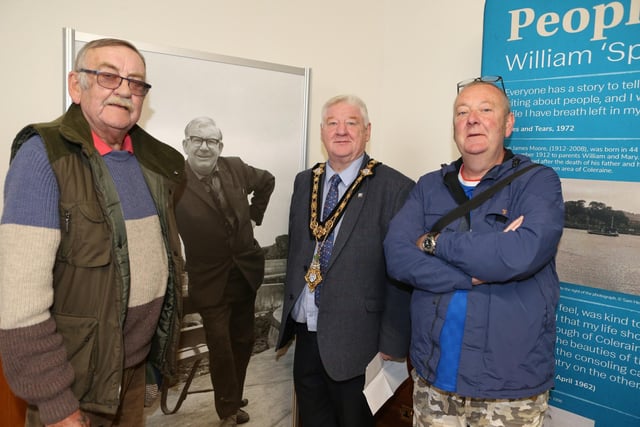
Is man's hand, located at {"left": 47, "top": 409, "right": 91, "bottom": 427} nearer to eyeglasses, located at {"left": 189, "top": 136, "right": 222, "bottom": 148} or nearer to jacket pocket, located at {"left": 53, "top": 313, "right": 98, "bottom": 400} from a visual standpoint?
jacket pocket, located at {"left": 53, "top": 313, "right": 98, "bottom": 400}

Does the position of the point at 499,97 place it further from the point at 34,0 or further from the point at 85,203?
the point at 34,0

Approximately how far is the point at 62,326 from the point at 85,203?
37 centimetres

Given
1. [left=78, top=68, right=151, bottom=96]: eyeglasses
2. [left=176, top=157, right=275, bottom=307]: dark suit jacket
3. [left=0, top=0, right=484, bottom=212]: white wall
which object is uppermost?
[left=0, top=0, right=484, bottom=212]: white wall

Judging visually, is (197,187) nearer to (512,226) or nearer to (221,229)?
(221,229)

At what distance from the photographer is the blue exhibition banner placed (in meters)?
1.76

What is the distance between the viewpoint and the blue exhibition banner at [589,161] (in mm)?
1756

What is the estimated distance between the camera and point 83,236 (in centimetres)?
136

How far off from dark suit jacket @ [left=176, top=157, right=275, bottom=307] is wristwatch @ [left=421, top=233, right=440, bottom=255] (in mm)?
940

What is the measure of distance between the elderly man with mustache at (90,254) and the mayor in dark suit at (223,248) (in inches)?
14.8

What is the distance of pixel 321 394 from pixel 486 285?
105 cm

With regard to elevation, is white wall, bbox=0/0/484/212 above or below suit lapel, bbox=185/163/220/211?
above

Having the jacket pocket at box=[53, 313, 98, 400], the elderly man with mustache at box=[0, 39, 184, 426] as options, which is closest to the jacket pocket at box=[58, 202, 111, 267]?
the elderly man with mustache at box=[0, 39, 184, 426]

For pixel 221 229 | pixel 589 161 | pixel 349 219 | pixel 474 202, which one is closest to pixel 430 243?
pixel 474 202

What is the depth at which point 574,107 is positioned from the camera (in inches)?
74.0
